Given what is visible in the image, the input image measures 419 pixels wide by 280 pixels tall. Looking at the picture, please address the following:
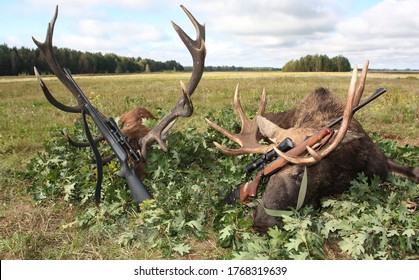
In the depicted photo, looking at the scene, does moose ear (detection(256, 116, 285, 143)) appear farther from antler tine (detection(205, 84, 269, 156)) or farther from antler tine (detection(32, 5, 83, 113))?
antler tine (detection(32, 5, 83, 113))

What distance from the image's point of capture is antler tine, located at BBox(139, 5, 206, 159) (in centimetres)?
558

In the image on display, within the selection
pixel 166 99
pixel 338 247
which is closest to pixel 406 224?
pixel 338 247

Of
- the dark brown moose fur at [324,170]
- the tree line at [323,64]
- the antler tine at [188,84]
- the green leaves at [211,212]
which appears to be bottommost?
the green leaves at [211,212]

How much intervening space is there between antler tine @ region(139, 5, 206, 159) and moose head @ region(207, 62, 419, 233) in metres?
0.80

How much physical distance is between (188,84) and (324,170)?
7.57 ft

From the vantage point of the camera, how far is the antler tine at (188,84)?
558 centimetres

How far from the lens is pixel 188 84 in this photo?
586 cm

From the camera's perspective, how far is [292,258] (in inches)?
162

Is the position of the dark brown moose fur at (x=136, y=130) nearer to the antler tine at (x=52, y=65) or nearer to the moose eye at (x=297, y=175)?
the antler tine at (x=52, y=65)

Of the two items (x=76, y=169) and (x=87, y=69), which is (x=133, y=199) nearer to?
(x=76, y=169)

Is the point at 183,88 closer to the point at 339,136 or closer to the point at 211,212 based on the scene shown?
the point at 211,212

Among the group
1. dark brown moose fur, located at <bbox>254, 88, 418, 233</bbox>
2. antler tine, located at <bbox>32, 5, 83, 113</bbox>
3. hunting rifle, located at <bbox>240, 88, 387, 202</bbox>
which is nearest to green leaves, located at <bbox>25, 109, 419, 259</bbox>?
dark brown moose fur, located at <bbox>254, 88, 418, 233</bbox>

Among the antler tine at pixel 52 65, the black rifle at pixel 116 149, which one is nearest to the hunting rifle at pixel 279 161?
the black rifle at pixel 116 149

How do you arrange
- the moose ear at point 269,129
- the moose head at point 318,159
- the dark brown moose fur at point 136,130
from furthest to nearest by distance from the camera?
the dark brown moose fur at point 136,130 → the moose ear at point 269,129 → the moose head at point 318,159
